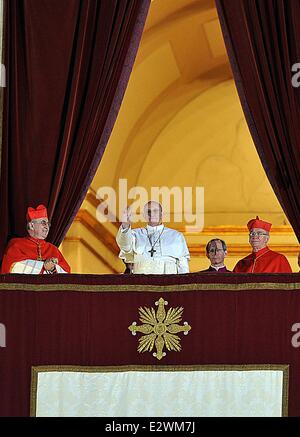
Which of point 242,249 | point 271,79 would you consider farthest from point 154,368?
point 242,249

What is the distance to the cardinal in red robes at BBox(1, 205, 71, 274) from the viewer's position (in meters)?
8.10

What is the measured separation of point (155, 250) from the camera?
8820mm

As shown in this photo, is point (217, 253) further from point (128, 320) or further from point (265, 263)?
point (128, 320)

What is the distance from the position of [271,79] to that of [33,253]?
203 centimetres

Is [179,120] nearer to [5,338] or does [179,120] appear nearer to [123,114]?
[123,114]

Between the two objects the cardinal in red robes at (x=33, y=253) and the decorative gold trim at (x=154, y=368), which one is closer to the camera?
the decorative gold trim at (x=154, y=368)

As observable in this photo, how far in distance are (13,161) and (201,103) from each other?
16.6 ft

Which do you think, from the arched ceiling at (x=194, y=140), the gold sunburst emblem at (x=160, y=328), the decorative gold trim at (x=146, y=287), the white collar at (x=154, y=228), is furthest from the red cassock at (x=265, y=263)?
the arched ceiling at (x=194, y=140)

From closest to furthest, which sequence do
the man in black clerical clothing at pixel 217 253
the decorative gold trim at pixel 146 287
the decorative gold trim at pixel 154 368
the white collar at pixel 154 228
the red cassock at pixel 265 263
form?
the decorative gold trim at pixel 154 368 < the decorative gold trim at pixel 146 287 < the red cassock at pixel 265 263 < the man in black clerical clothing at pixel 217 253 < the white collar at pixel 154 228

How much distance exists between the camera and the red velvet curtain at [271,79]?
8.29 metres

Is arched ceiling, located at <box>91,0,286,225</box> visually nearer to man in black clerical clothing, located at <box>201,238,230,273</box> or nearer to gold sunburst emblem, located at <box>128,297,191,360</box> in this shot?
man in black clerical clothing, located at <box>201,238,230,273</box>

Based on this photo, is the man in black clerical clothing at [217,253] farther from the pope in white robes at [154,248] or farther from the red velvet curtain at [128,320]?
the red velvet curtain at [128,320]

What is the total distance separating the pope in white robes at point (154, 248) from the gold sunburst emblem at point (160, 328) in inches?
38.2

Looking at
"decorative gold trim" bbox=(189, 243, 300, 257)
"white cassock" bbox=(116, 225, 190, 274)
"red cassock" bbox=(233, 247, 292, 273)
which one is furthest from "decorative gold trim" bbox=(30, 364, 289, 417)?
"decorative gold trim" bbox=(189, 243, 300, 257)
